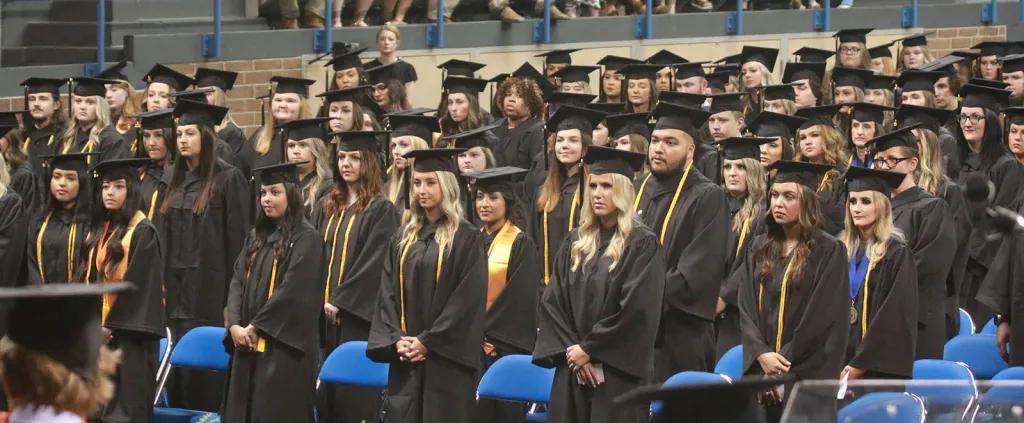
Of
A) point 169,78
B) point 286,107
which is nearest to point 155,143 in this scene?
point 286,107

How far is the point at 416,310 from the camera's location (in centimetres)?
908

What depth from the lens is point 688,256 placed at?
→ 9156mm

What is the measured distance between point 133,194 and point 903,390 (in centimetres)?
640

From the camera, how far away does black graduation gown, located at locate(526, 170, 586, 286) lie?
1047 cm

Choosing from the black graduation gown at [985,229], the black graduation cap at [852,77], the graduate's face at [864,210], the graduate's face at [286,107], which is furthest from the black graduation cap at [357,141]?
the black graduation cap at [852,77]

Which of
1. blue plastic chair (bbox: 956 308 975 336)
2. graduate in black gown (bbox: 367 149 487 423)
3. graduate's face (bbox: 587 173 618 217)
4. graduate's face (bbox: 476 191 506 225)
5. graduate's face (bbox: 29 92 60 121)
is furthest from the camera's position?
graduate's face (bbox: 29 92 60 121)

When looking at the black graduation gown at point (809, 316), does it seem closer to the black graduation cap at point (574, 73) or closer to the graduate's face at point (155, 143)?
the graduate's face at point (155, 143)

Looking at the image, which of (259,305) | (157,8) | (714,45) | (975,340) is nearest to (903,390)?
(975,340)

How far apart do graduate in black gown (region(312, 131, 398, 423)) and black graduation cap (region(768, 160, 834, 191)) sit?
2447 mm

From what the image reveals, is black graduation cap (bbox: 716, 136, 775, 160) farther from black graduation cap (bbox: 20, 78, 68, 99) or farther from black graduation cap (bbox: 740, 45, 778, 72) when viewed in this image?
black graduation cap (bbox: 20, 78, 68, 99)

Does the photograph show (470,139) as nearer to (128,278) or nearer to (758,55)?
(128,278)

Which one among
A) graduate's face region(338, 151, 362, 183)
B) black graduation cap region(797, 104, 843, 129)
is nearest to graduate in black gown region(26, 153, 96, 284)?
graduate's face region(338, 151, 362, 183)

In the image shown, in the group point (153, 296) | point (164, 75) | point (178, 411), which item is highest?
point (164, 75)

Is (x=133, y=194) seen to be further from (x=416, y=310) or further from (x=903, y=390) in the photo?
(x=903, y=390)
